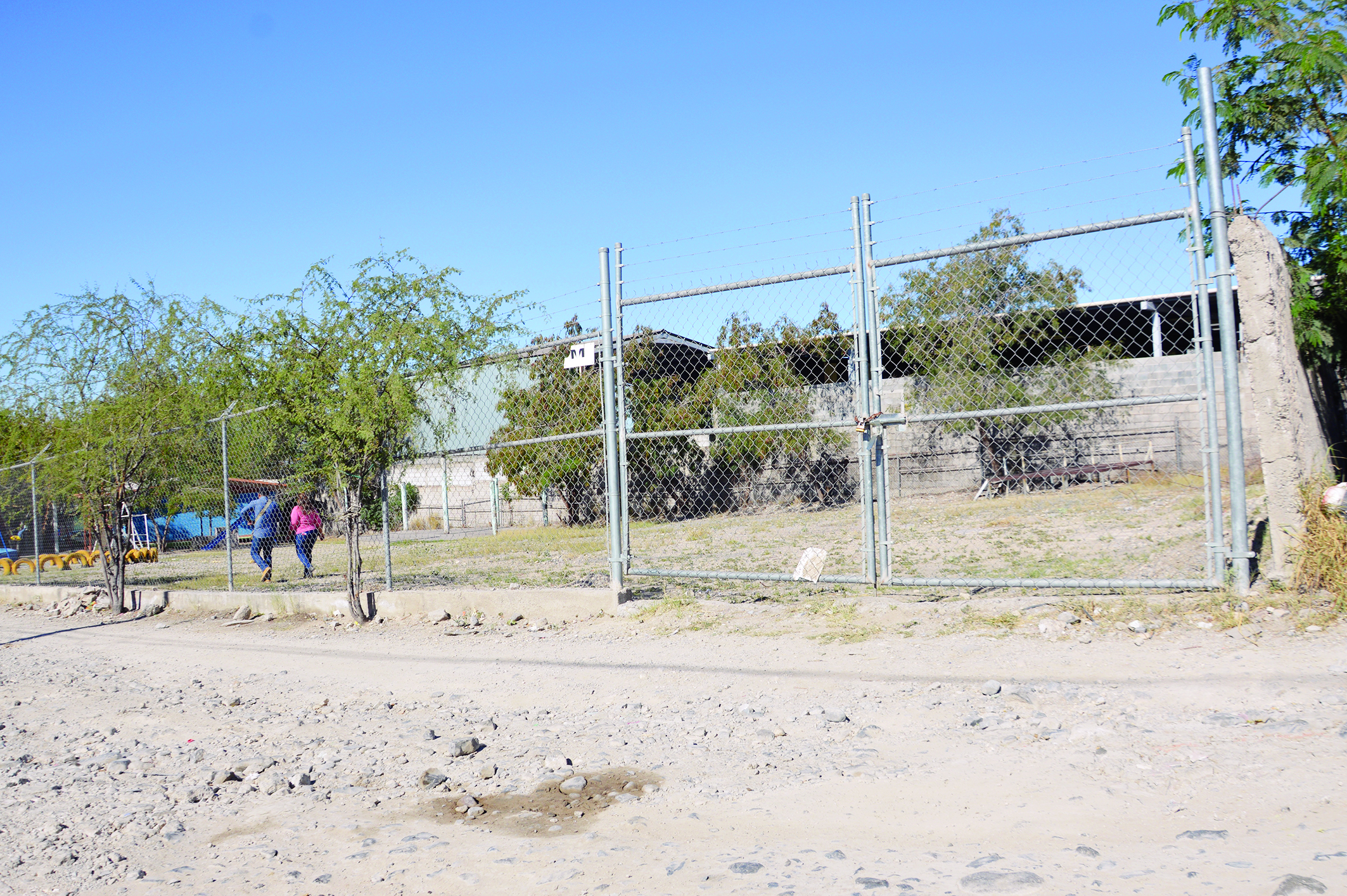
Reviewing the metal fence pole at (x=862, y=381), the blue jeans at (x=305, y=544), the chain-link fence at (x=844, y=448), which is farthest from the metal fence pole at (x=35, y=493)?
the metal fence pole at (x=862, y=381)

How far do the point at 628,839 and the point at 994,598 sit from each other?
12.4 ft

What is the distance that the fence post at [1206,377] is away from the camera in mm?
5488

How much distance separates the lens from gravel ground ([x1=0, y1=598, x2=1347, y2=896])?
3.13 meters

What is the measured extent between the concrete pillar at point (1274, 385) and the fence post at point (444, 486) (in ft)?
21.6

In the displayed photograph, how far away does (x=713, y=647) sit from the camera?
635 centimetres

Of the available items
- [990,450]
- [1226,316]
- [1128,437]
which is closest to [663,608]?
[1226,316]

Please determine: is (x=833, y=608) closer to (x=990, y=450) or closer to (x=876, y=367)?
(x=876, y=367)

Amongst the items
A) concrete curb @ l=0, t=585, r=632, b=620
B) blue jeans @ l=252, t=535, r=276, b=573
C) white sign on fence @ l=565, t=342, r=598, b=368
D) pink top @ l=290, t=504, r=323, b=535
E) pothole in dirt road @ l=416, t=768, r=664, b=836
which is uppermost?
white sign on fence @ l=565, t=342, r=598, b=368

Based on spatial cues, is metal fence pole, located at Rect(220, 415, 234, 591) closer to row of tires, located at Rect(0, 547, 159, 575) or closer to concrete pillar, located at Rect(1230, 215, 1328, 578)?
row of tires, located at Rect(0, 547, 159, 575)

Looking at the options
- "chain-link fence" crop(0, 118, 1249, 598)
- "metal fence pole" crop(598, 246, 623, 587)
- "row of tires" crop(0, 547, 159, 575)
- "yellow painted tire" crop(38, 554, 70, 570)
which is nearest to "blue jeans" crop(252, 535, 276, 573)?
"chain-link fence" crop(0, 118, 1249, 598)

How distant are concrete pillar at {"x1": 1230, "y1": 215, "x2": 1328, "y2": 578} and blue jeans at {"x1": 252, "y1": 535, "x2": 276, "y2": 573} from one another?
39.8 feet

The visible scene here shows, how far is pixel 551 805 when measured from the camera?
3891 mm

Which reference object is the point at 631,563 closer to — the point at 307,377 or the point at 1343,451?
the point at 307,377

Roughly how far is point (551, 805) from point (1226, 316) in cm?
465
